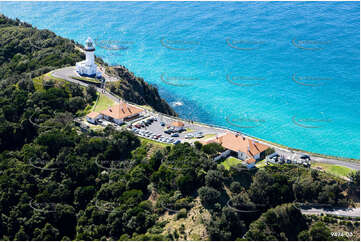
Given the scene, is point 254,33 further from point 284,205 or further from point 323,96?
point 284,205

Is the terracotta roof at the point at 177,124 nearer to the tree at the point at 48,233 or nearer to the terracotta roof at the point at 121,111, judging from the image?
the terracotta roof at the point at 121,111

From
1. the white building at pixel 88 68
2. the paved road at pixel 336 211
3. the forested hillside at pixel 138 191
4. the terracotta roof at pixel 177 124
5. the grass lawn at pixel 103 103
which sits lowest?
the paved road at pixel 336 211

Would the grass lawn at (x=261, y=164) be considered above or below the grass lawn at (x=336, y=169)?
above

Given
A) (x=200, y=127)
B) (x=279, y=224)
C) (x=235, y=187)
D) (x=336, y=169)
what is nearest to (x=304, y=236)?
(x=279, y=224)

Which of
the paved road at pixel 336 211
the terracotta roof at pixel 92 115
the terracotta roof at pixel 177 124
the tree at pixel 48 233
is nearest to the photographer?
the paved road at pixel 336 211

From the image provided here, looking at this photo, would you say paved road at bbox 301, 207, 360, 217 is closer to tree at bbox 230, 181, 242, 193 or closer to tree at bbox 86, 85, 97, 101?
tree at bbox 230, 181, 242, 193

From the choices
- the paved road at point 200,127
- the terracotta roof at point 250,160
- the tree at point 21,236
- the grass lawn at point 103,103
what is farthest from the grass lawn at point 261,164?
the grass lawn at point 103,103

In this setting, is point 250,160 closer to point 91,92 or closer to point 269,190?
point 269,190
